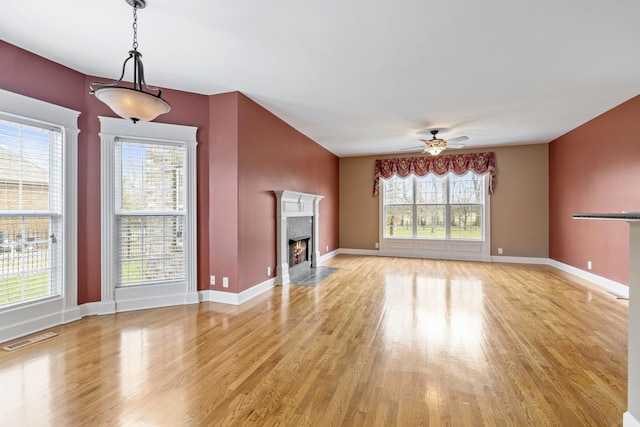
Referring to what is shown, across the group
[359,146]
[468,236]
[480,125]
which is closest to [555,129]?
[480,125]

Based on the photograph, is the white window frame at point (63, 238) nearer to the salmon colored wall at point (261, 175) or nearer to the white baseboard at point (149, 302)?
the white baseboard at point (149, 302)

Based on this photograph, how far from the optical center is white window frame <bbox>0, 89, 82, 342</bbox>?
2873 mm

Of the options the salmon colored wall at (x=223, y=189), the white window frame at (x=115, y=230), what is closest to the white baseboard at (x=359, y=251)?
the salmon colored wall at (x=223, y=189)

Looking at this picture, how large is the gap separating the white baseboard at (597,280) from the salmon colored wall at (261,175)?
5171mm

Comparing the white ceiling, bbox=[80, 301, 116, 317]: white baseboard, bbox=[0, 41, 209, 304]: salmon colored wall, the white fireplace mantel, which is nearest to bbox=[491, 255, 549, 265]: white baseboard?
the white ceiling

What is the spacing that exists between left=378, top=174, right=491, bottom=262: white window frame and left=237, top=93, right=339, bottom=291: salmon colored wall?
288 cm

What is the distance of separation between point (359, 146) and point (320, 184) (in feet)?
4.28

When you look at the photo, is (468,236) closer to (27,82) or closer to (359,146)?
(359,146)

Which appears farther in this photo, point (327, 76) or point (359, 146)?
point (359, 146)

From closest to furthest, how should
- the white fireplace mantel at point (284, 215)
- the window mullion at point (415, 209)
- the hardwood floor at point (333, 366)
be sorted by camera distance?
1. the hardwood floor at point (333, 366)
2. the white fireplace mantel at point (284, 215)
3. the window mullion at point (415, 209)

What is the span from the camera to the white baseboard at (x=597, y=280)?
436 cm

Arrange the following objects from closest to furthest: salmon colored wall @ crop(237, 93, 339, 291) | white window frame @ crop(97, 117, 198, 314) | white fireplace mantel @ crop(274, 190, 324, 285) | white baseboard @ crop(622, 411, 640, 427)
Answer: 1. white baseboard @ crop(622, 411, 640, 427)
2. white window frame @ crop(97, 117, 198, 314)
3. salmon colored wall @ crop(237, 93, 339, 291)
4. white fireplace mantel @ crop(274, 190, 324, 285)

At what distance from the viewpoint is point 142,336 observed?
2926mm

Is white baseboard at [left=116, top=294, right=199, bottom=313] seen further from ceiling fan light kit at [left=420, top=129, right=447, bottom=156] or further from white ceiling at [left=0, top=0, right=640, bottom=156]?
ceiling fan light kit at [left=420, top=129, right=447, bottom=156]
